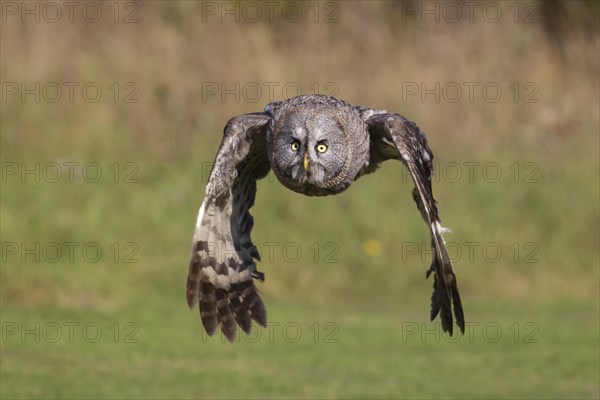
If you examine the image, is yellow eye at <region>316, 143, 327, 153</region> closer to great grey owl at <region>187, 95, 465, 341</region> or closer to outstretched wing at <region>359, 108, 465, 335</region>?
great grey owl at <region>187, 95, 465, 341</region>

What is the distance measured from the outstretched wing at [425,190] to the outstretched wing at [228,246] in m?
0.92

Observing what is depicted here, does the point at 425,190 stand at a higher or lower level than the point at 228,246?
higher

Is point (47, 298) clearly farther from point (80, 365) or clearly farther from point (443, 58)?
point (443, 58)

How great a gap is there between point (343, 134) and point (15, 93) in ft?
33.5

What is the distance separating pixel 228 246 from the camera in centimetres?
999

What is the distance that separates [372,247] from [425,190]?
9.00 metres

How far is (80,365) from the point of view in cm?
1317

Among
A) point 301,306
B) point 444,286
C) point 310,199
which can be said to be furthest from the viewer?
point 310,199

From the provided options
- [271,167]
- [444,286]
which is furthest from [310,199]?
[444,286]

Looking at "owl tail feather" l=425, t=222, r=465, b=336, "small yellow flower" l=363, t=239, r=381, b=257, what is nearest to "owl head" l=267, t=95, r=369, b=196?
"owl tail feather" l=425, t=222, r=465, b=336

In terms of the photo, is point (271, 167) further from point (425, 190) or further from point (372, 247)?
point (372, 247)

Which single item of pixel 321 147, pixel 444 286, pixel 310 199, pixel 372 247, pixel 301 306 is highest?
pixel 321 147

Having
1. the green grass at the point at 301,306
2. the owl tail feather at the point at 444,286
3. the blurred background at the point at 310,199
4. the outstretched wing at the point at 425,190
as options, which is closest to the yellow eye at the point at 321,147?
the outstretched wing at the point at 425,190

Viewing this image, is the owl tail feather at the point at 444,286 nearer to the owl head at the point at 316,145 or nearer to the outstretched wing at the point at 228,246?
the owl head at the point at 316,145
